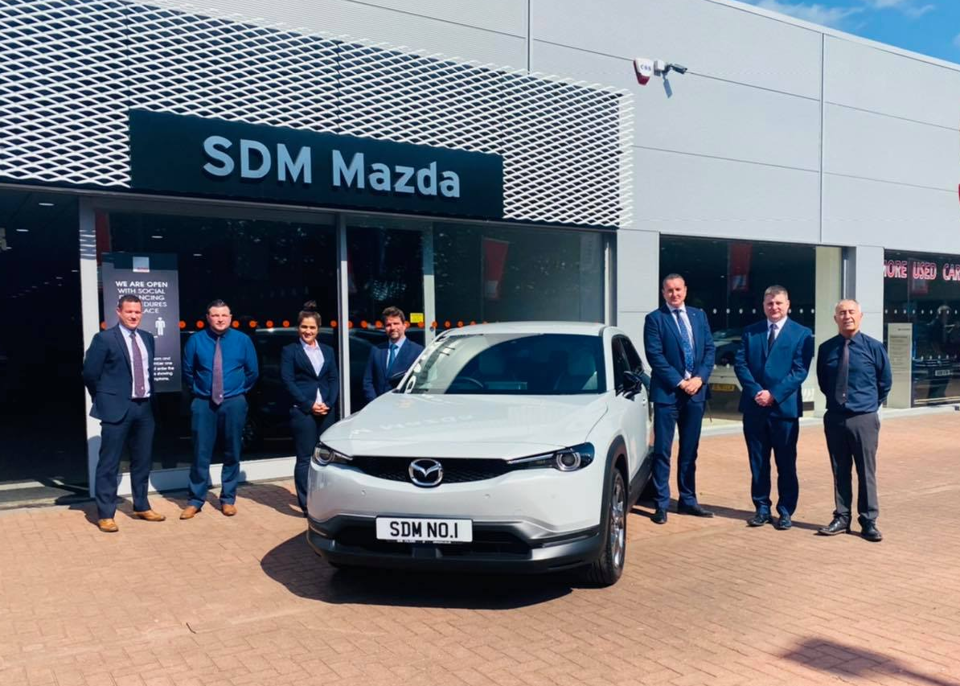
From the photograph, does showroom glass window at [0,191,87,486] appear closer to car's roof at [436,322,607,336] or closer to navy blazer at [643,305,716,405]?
car's roof at [436,322,607,336]

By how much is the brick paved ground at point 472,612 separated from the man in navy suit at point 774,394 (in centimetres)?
32

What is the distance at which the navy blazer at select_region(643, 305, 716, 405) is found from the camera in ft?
24.1

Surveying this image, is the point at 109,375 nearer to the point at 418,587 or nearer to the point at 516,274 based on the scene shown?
the point at 418,587

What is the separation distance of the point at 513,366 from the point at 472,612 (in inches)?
75.8

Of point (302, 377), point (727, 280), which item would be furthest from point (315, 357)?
point (727, 280)

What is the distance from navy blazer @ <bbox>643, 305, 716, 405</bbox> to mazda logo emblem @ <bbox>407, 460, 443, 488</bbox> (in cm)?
312

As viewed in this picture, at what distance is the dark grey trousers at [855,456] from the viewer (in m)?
6.70

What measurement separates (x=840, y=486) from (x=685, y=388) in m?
1.46

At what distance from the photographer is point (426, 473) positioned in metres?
4.77

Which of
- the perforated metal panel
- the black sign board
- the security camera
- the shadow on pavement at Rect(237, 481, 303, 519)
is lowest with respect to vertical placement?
the shadow on pavement at Rect(237, 481, 303, 519)

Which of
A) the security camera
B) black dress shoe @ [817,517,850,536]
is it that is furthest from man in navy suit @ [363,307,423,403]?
the security camera

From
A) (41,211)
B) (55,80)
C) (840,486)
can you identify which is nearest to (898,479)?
(840,486)

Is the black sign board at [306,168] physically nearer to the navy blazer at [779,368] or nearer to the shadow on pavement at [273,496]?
the shadow on pavement at [273,496]

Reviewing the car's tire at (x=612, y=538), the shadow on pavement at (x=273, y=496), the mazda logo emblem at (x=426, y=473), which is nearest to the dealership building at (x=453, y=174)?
the shadow on pavement at (x=273, y=496)
